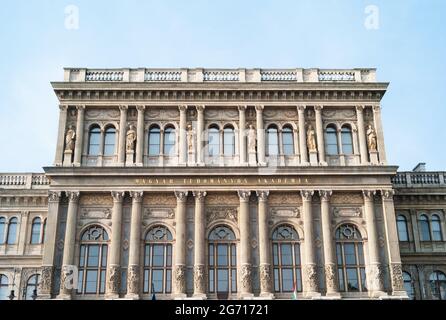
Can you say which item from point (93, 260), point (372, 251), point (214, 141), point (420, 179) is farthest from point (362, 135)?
point (93, 260)

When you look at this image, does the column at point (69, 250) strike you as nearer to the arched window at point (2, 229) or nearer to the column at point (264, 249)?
the arched window at point (2, 229)

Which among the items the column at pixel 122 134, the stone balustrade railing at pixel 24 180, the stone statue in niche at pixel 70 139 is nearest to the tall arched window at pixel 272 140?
the column at pixel 122 134

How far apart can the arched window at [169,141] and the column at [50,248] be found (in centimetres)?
754

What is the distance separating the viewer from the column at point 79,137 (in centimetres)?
3743

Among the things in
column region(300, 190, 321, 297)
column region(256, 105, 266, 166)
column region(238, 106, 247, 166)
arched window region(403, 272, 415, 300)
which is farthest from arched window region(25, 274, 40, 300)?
arched window region(403, 272, 415, 300)

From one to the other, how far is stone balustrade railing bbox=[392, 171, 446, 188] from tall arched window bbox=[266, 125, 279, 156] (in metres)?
10.4

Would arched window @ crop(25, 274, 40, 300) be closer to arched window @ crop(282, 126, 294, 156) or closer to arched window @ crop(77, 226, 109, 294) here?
arched window @ crop(77, 226, 109, 294)

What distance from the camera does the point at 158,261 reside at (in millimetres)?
35531

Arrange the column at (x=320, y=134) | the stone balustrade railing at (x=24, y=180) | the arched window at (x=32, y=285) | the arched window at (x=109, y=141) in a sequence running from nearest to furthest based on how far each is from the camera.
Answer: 1. the column at (x=320, y=134)
2. the arched window at (x=109, y=141)
3. the arched window at (x=32, y=285)
4. the stone balustrade railing at (x=24, y=180)

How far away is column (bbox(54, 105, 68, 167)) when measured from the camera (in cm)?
3731

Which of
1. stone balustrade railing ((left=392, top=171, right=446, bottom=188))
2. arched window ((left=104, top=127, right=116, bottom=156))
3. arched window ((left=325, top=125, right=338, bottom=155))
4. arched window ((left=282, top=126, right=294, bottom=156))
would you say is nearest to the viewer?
arched window ((left=104, top=127, right=116, bottom=156))

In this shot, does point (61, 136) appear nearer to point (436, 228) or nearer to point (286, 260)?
point (286, 260)

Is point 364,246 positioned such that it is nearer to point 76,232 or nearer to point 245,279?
point 245,279
